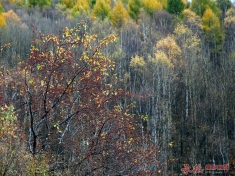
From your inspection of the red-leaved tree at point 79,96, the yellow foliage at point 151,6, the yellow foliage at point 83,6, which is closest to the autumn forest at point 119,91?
the red-leaved tree at point 79,96

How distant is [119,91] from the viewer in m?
7.07

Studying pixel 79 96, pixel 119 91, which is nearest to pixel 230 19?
pixel 119 91

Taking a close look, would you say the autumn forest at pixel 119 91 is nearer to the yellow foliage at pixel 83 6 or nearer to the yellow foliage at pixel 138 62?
the yellow foliage at pixel 138 62

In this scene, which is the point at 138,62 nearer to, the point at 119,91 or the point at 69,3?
the point at 119,91

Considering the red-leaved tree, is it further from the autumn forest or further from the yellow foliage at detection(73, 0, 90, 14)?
Answer: the yellow foliage at detection(73, 0, 90, 14)

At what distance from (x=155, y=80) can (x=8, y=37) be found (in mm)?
18154

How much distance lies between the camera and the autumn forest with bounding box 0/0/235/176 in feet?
20.8

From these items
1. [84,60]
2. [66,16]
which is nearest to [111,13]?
[66,16]

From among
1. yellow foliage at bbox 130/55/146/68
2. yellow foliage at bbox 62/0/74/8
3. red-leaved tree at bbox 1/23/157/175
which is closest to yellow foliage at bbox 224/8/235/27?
yellow foliage at bbox 130/55/146/68

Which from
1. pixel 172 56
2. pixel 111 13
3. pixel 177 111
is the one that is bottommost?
pixel 177 111

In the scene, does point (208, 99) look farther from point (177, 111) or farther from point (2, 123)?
point (2, 123)

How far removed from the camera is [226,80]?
94.9ft

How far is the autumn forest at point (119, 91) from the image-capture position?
6344 mm

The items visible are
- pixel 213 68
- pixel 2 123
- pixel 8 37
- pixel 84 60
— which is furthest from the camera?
pixel 8 37
